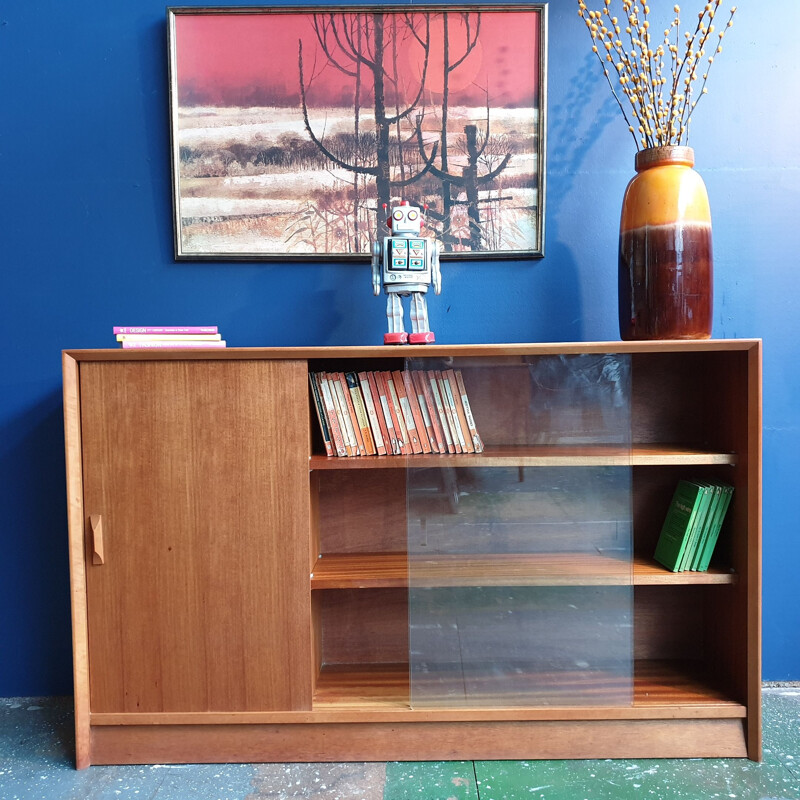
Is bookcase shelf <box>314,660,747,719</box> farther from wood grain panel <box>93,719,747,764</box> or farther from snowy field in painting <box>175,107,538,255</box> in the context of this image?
snowy field in painting <box>175,107,538,255</box>

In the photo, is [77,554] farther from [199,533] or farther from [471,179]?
[471,179]

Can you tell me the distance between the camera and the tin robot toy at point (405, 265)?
5.32 feet

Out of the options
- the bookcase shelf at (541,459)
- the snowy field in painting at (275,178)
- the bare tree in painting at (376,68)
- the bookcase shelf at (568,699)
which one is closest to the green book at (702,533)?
the bookcase shelf at (541,459)

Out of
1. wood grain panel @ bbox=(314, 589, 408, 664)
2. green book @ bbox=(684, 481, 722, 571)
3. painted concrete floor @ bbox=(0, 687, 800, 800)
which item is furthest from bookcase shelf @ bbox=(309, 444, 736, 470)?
painted concrete floor @ bbox=(0, 687, 800, 800)

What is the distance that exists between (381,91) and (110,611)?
1.59 meters

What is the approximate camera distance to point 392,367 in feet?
5.16

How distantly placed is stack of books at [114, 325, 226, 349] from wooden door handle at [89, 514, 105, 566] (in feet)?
1.38

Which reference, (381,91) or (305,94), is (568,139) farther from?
(305,94)

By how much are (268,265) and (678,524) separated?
135 centimetres

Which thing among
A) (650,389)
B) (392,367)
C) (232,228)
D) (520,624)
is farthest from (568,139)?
(520,624)

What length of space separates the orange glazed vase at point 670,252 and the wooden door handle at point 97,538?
55.2 inches

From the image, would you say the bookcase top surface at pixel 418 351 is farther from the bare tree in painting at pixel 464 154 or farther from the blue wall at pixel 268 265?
the bare tree in painting at pixel 464 154

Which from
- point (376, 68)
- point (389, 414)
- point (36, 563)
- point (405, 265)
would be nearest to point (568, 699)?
point (389, 414)

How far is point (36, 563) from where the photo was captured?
6.15ft
